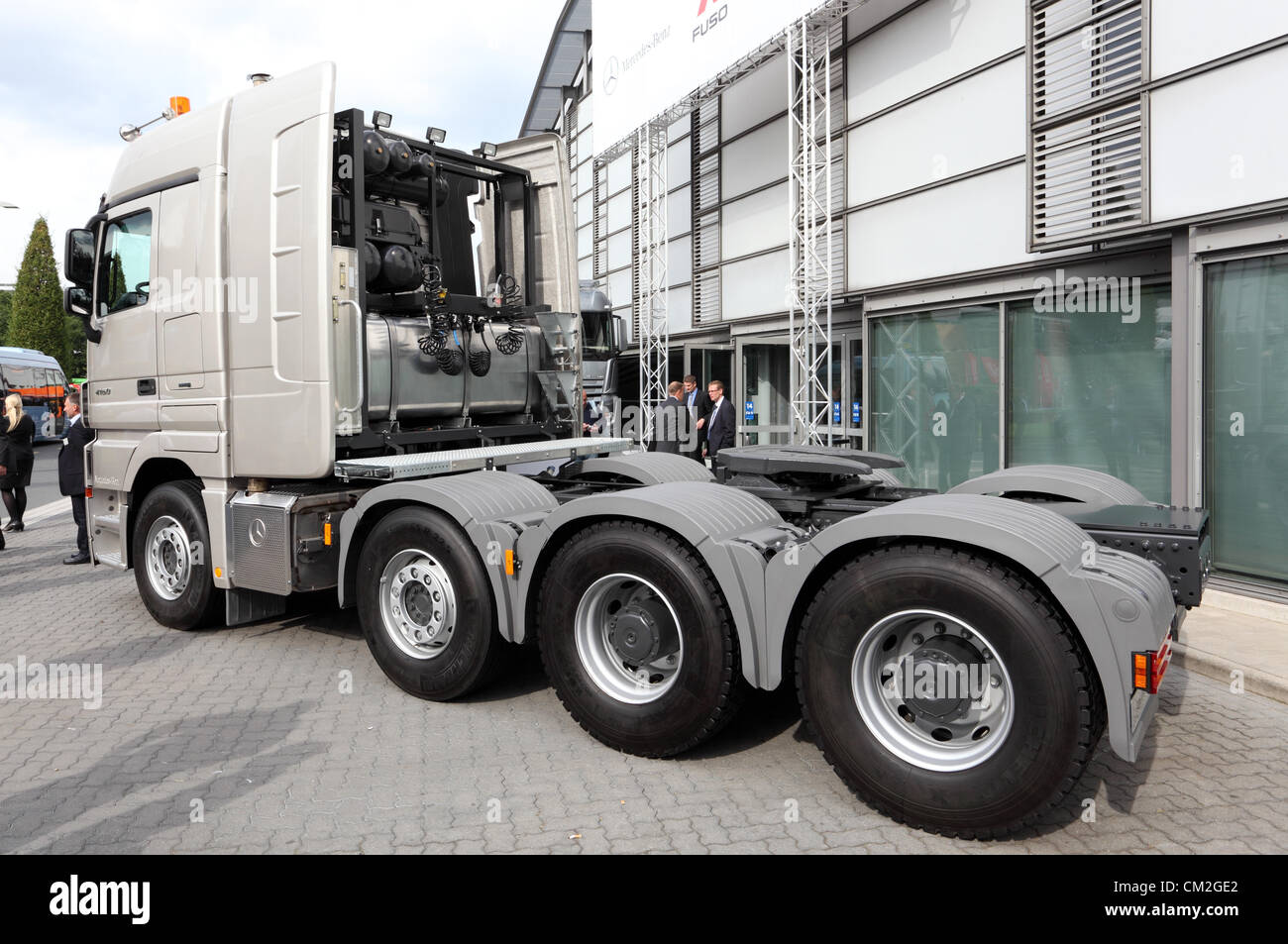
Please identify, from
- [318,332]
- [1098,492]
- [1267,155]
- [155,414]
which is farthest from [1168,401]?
[155,414]

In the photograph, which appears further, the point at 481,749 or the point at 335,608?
the point at 335,608

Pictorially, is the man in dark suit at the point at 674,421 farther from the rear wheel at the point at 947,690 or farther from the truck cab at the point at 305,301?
the rear wheel at the point at 947,690

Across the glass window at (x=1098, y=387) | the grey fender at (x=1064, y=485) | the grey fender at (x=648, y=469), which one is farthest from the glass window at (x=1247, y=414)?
the grey fender at (x=648, y=469)

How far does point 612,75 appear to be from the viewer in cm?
1773

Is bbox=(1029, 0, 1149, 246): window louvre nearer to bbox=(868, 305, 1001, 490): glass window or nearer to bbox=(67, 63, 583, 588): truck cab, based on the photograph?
bbox=(868, 305, 1001, 490): glass window

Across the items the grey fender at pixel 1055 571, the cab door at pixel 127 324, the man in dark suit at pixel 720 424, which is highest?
the cab door at pixel 127 324

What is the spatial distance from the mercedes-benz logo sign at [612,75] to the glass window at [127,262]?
1273 centimetres

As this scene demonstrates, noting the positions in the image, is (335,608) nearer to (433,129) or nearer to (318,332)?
(318,332)

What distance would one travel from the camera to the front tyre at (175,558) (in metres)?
6.16

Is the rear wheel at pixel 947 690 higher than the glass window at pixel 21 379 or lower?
lower

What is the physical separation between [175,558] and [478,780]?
12.0 ft

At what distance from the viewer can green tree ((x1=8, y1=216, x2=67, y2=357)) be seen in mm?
56750

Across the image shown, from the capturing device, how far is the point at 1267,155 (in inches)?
262
